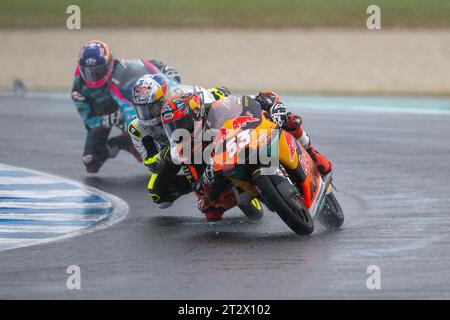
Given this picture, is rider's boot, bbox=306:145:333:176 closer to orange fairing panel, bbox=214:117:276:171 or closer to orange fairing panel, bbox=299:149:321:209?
orange fairing panel, bbox=299:149:321:209

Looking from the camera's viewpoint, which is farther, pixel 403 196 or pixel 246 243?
pixel 403 196

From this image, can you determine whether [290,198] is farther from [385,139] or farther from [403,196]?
[385,139]

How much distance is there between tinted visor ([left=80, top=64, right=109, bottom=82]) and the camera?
14859 mm

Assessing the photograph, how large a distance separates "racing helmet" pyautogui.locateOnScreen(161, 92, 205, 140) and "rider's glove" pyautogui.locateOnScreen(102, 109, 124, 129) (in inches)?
183

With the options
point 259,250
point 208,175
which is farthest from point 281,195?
point 208,175

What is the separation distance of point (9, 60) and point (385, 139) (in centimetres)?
1644

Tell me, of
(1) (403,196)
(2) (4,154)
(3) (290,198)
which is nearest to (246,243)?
(3) (290,198)

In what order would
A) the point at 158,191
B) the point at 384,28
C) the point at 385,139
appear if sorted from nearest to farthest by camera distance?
the point at 158,191
the point at 385,139
the point at 384,28

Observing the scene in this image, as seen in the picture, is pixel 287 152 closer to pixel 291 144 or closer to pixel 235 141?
pixel 291 144

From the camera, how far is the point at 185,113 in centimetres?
1016

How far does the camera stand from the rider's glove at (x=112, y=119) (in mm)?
14875

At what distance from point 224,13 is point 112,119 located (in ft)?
69.9

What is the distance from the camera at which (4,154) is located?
16.6m

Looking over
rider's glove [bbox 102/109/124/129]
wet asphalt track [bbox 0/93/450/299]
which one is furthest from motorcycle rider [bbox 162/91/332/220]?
rider's glove [bbox 102/109/124/129]
